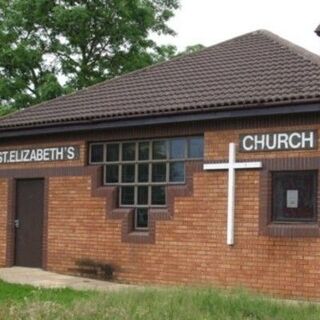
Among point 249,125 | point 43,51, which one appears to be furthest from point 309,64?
point 43,51

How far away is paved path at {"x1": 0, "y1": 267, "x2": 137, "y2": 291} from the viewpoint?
46.4 ft

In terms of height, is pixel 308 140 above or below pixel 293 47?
below

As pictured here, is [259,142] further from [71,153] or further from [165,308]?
[165,308]

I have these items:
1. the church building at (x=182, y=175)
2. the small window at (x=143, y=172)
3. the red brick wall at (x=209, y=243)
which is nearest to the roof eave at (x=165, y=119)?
the church building at (x=182, y=175)

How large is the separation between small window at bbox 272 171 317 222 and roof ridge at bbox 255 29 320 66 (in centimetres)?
244

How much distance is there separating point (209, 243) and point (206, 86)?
10.6 ft

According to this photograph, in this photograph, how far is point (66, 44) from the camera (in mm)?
29469

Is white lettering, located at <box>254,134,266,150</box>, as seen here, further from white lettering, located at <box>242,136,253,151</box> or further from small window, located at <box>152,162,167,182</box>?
small window, located at <box>152,162,167,182</box>

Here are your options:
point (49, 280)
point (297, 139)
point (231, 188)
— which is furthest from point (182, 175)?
point (49, 280)

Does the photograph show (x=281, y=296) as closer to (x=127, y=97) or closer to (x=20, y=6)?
(x=127, y=97)

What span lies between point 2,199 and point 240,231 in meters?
6.93

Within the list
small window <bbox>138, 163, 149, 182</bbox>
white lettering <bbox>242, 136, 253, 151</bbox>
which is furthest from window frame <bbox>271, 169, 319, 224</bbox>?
small window <bbox>138, 163, 149, 182</bbox>

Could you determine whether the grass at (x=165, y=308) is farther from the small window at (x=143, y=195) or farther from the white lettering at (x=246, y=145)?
the small window at (x=143, y=195)

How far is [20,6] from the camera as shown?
95.9 ft
